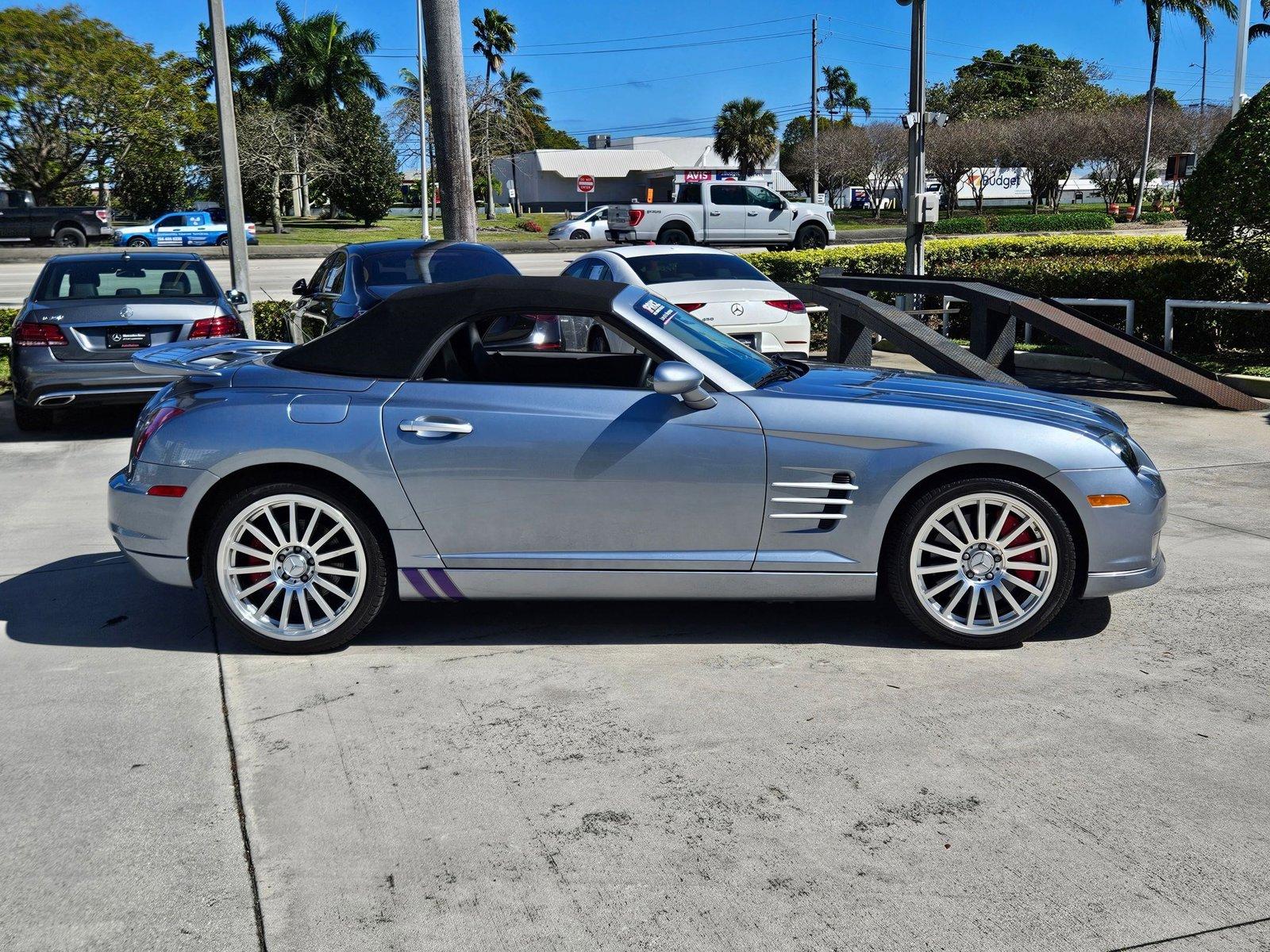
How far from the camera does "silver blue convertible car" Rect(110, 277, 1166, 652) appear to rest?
4734mm

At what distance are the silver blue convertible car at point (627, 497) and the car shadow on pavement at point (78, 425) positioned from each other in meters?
6.26

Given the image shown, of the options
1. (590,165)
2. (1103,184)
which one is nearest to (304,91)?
(590,165)

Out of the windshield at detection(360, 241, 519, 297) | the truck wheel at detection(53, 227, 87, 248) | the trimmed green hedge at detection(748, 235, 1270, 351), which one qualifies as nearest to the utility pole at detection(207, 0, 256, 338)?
the windshield at detection(360, 241, 519, 297)

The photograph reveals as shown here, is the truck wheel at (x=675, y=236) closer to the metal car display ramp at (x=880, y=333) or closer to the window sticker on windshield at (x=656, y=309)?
the metal car display ramp at (x=880, y=333)

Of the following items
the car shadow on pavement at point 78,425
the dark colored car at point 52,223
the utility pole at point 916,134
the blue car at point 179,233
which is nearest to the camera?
the car shadow on pavement at point 78,425

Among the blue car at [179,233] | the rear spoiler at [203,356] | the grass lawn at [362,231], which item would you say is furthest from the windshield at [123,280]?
the blue car at [179,233]

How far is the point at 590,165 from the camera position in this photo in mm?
72625

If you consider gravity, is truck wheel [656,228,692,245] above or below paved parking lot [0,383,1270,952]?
above

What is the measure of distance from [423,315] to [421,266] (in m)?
6.26

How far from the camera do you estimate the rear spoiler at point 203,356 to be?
17.7 feet

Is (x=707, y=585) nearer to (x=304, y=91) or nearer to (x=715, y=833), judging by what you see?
(x=715, y=833)

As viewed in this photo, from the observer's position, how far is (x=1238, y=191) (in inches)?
472

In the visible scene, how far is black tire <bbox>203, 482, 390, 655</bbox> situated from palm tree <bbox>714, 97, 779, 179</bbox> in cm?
7041

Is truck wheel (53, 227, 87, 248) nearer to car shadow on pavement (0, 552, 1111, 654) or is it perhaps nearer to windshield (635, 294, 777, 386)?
car shadow on pavement (0, 552, 1111, 654)
